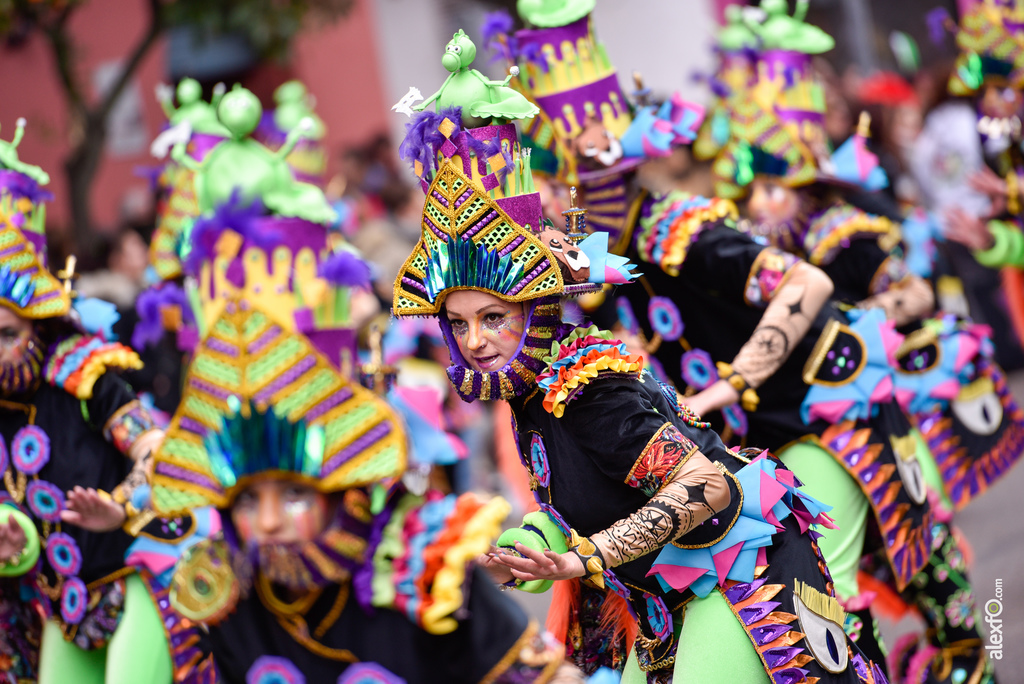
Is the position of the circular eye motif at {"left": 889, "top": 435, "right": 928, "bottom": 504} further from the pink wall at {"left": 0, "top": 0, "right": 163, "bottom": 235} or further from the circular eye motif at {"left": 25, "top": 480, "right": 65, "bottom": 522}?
the pink wall at {"left": 0, "top": 0, "right": 163, "bottom": 235}

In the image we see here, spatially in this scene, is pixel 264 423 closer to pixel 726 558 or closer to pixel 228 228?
pixel 726 558

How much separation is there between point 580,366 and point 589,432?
0.16 meters

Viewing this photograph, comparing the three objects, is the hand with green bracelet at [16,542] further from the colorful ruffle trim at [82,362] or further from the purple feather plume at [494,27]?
the purple feather plume at [494,27]

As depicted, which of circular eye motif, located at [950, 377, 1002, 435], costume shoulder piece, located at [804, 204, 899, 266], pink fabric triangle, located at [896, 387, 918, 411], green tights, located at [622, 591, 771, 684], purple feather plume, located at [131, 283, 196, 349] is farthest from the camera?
purple feather plume, located at [131, 283, 196, 349]

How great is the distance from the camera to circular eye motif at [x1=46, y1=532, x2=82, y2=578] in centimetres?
434

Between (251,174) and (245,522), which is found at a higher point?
(251,174)

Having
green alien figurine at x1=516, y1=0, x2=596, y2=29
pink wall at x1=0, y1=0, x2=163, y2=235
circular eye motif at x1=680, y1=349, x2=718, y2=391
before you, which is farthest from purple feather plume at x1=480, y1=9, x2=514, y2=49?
pink wall at x1=0, y1=0, x2=163, y2=235

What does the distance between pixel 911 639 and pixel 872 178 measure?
2110 mm

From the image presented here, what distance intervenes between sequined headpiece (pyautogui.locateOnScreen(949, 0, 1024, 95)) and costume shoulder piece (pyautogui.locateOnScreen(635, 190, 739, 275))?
2450mm

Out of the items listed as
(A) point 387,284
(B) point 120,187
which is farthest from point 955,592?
(B) point 120,187

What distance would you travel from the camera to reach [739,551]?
307cm

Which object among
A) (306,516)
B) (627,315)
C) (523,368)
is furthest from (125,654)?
(627,315)

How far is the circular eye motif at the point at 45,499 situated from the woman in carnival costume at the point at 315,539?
1.42 meters

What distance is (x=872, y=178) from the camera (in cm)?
561
